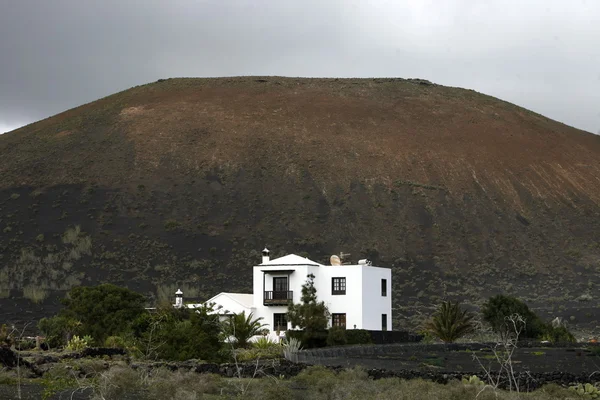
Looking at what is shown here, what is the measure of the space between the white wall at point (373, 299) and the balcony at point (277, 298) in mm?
3824

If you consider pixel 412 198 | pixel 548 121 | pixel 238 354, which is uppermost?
pixel 548 121

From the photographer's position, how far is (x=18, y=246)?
66125 mm

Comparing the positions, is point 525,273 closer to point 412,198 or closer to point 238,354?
point 412,198

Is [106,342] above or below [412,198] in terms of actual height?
below

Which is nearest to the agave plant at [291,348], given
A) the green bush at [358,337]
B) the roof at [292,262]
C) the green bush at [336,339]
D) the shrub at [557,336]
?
the green bush at [336,339]

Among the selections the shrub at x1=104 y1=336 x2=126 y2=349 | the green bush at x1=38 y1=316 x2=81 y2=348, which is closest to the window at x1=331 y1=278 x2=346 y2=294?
the shrub at x1=104 y1=336 x2=126 y2=349

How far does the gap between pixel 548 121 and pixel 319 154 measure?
106 ft

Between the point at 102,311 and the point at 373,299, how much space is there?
13.9 meters

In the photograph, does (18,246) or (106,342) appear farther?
(18,246)

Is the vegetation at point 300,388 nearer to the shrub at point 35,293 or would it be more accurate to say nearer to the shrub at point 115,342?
the shrub at point 115,342

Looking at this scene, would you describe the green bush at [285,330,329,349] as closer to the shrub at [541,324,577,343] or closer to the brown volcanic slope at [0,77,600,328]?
the shrub at [541,324,577,343]

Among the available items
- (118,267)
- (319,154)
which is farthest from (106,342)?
(319,154)

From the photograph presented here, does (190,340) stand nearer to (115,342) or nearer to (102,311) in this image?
(115,342)

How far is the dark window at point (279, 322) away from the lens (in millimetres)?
44625
